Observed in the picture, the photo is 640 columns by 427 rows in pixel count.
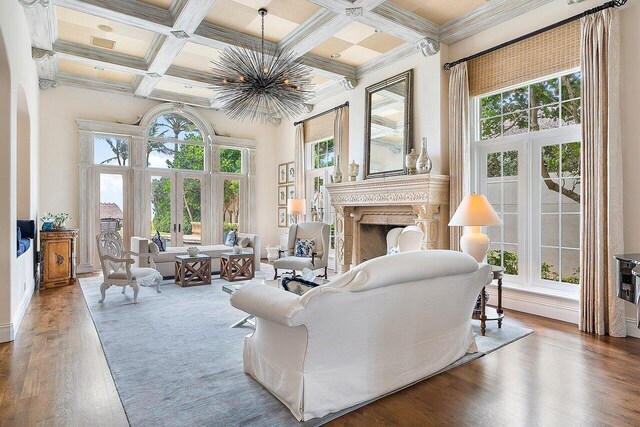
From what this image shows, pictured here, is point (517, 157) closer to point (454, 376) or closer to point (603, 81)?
point (603, 81)

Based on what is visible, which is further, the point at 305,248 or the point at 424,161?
the point at 305,248

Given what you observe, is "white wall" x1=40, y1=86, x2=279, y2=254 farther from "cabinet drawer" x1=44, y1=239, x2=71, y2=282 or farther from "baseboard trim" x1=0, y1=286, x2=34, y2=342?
"baseboard trim" x1=0, y1=286, x2=34, y2=342

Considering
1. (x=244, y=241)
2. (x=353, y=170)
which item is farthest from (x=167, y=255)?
(x=353, y=170)

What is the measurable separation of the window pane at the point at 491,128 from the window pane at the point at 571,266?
1.67m

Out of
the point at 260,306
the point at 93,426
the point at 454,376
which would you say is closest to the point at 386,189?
the point at 454,376

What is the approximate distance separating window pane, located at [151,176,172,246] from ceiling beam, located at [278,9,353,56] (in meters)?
4.20

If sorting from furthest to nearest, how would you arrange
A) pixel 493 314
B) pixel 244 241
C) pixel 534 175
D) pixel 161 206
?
pixel 161 206
pixel 244 241
pixel 534 175
pixel 493 314

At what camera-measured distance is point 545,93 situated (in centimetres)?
453

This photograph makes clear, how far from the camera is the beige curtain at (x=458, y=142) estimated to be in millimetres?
5090

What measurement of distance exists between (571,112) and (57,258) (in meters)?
7.32

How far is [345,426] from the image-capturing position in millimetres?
2168

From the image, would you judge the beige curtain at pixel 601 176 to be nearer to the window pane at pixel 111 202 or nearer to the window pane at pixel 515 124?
the window pane at pixel 515 124

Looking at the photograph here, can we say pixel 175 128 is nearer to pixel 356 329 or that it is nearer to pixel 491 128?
pixel 491 128

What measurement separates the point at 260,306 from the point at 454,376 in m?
1.57
